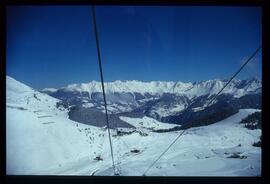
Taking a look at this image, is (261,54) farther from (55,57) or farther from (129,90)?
(55,57)

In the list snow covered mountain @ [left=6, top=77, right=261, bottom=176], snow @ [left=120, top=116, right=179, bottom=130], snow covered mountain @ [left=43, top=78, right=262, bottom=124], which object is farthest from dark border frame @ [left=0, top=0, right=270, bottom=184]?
snow @ [left=120, top=116, right=179, bottom=130]

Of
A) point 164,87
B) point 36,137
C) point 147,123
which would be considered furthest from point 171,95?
point 36,137

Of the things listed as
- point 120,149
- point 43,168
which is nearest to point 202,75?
point 120,149

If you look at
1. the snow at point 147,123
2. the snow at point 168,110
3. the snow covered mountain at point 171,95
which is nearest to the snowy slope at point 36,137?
the snow covered mountain at point 171,95

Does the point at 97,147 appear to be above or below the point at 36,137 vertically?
below
